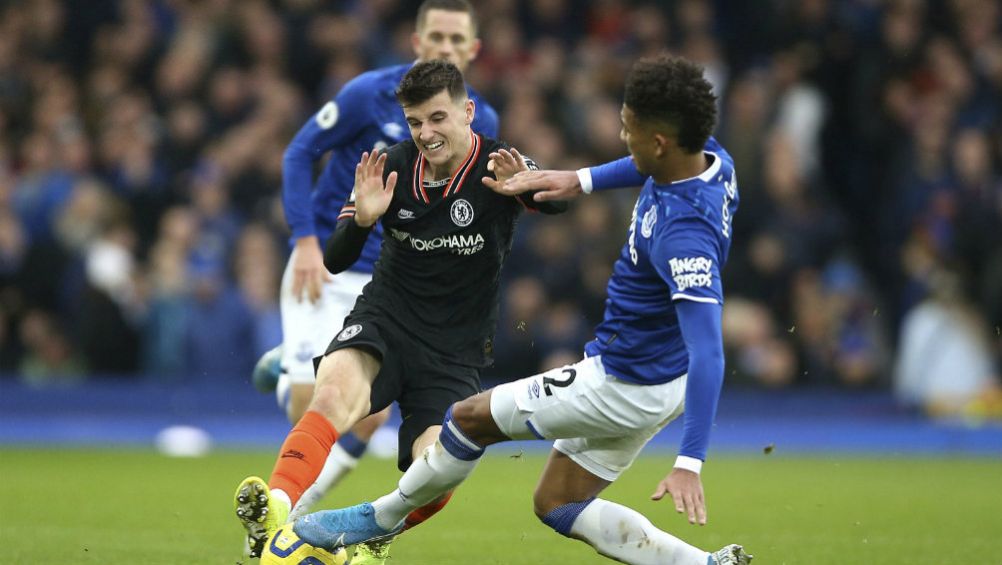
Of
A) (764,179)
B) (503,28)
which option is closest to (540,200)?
(764,179)

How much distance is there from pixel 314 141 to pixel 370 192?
1588 millimetres

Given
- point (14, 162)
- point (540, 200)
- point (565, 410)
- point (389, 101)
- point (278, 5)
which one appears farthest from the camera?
point (278, 5)

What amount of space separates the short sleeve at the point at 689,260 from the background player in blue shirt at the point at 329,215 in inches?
96.8

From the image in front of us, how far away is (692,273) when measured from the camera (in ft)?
17.4

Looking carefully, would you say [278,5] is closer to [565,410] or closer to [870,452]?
[870,452]

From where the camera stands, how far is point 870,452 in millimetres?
14062

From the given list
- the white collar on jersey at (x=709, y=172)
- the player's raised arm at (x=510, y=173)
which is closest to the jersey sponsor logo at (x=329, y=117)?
the player's raised arm at (x=510, y=173)

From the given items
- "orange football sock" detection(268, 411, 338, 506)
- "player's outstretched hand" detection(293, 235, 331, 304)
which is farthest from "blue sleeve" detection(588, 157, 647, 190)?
"player's outstretched hand" detection(293, 235, 331, 304)

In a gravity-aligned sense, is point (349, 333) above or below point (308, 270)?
below

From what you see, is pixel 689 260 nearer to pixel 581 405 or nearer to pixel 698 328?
pixel 698 328

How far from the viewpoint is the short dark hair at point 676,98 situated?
216 inches

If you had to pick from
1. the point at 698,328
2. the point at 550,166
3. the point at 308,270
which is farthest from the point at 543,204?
the point at 550,166

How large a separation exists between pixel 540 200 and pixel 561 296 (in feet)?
25.0

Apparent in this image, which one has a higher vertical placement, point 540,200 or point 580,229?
point 580,229
